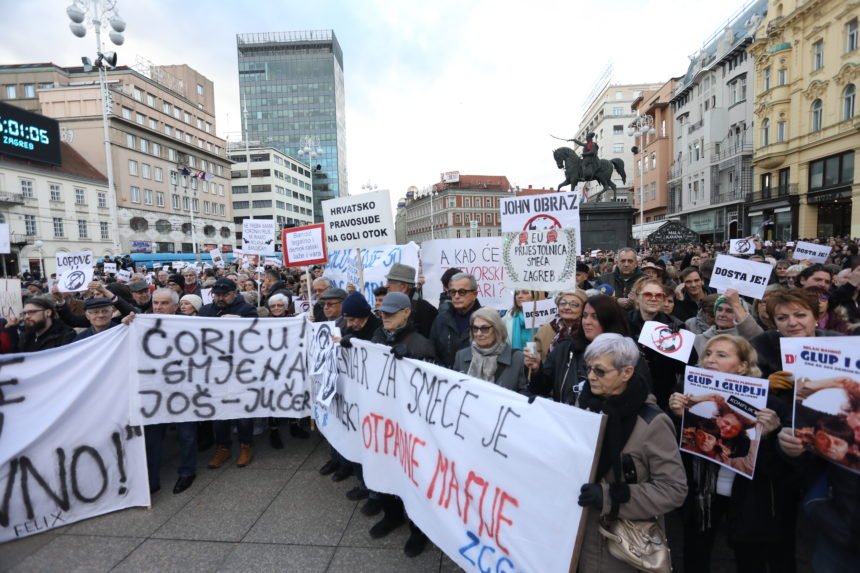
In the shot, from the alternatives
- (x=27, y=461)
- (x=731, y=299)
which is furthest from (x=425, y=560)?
(x=27, y=461)

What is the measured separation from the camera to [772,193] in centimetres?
3556

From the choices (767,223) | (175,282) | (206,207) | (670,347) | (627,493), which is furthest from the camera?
(206,207)

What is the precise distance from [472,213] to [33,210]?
63203 millimetres

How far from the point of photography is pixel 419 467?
2984 mm

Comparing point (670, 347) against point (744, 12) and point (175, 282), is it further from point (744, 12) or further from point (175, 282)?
point (744, 12)

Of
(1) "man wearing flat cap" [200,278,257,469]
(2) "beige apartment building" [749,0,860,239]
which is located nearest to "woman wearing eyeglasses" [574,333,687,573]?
(1) "man wearing flat cap" [200,278,257,469]

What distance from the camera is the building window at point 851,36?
27031mm

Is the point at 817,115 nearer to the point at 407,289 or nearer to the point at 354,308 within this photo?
the point at 407,289

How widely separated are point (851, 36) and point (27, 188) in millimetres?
64379

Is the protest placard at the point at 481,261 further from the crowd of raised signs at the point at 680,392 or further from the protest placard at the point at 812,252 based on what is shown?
the protest placard at the point at 812,252

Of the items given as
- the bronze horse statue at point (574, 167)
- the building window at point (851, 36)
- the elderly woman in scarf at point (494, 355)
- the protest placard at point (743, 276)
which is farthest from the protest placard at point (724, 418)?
the building window at point (851, 36)

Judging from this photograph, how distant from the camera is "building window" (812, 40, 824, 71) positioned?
97.7ft

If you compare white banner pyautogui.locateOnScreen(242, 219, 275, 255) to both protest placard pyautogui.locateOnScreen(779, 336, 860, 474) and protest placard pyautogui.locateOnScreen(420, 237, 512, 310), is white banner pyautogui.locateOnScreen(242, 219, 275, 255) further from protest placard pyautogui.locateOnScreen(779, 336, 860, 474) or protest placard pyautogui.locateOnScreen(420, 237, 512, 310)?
protest placard pyautogui.locateOnScreen(779, 336, 860, 474)

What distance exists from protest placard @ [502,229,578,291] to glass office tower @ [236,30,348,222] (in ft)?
361
